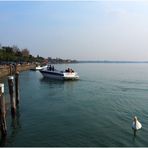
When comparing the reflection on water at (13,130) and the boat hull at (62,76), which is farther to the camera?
the boat hull at (62,76)

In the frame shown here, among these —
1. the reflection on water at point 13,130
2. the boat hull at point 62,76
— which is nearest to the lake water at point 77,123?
the reflection on water at point 13,130

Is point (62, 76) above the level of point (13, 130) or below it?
Result: above

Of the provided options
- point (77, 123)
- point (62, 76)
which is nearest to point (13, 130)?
point (77, 123)

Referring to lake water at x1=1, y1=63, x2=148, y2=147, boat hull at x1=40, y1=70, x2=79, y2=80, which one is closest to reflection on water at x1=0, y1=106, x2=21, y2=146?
lake water at x1=1, y1=63, x2=148, y2=147

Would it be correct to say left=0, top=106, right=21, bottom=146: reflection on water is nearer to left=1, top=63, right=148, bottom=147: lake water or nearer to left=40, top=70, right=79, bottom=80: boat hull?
left=1, top=63, right=148, bottom=147: lake water

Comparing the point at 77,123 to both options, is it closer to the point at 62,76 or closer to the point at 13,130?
the point at 13,130

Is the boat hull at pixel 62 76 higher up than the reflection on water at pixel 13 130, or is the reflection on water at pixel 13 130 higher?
the boat hull at pixel 62 76

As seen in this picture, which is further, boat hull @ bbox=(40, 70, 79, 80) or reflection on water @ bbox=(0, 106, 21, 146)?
boat hull @ bbox=(40, 70, 79, 80)

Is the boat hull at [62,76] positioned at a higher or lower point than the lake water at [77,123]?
higher

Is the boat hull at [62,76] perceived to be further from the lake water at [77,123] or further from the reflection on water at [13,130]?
the reflection on water at [13,130]

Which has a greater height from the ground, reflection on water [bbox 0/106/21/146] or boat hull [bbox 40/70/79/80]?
boat hull [bbox 40/70/79/80]

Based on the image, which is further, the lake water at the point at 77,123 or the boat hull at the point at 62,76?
the boat hull at the point at 62,76

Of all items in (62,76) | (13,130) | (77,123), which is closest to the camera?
(13,130)

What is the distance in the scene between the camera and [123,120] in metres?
22.3
